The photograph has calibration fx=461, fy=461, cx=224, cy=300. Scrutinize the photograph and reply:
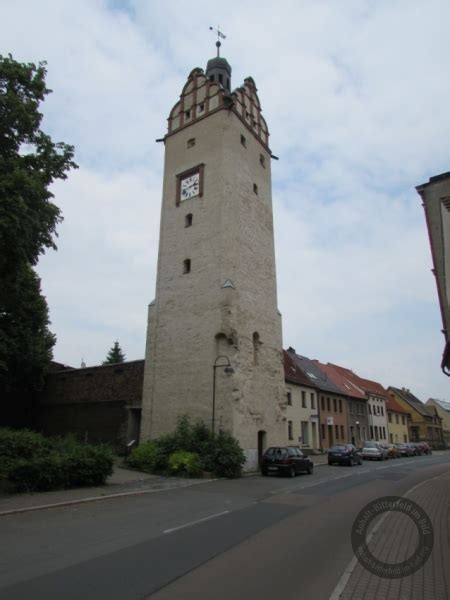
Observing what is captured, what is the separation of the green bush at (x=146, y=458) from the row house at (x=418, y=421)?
191 feet

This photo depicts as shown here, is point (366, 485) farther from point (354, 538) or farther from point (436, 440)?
point (436, 440)

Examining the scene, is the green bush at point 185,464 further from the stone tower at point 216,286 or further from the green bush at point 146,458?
the stone tower at point 216,286

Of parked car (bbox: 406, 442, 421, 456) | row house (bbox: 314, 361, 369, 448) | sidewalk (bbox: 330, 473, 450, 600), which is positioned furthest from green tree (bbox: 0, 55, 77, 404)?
parked car (bbox: 406, 442, 421, 456)

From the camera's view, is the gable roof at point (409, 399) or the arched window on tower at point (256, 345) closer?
the arched window on tower at point (256, 345)

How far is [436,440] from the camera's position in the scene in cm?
7688

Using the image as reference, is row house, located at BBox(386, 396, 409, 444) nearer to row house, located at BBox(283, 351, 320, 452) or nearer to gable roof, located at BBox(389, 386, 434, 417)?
gable roof, located at BBox(389, 386, 434, 417)

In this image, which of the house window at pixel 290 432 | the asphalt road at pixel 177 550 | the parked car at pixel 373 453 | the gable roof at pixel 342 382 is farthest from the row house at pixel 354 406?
the asphalt road at pixel 177 550

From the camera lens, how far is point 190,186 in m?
29.4

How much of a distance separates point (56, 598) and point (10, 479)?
8.97 meters

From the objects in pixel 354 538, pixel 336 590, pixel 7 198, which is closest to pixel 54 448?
pixel 7 198

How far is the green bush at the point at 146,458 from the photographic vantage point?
21172 mm

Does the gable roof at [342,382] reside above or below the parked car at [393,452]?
above

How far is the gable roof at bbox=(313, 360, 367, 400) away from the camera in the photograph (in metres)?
48.8

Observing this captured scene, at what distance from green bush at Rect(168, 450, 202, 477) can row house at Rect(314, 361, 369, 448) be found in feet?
96.6
